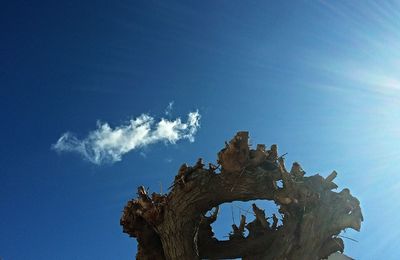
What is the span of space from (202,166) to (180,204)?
1028 millimetres

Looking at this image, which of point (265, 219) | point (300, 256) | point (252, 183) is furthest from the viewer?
point (265, 219)

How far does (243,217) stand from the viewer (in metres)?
10.4

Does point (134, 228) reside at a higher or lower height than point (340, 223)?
higher

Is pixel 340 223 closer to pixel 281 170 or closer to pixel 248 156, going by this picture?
pixel 281 170

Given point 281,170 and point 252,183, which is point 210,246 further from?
point 281,170

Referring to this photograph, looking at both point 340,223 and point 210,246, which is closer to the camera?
point 340,223

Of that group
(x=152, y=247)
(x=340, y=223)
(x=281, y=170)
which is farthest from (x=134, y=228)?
(x=340, y=223)

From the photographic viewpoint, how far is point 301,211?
8875 mm

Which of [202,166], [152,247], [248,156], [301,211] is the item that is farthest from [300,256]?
[152,247]

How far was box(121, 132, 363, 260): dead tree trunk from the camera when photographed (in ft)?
28.6

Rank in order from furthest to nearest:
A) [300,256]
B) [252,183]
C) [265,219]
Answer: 1. [265,219]
2. [252,183]
3. [300,256]

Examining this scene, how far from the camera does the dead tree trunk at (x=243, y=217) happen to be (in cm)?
871

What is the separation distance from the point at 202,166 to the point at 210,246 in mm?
2269

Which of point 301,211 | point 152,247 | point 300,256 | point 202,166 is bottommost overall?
point 300,256
